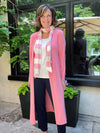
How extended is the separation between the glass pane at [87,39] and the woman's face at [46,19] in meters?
1.16

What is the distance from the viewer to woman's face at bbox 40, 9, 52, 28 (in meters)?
1.69

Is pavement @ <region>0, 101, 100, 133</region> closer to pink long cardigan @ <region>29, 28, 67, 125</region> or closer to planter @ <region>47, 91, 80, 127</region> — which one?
planter @ <region>47, 91, 80, 127</region>

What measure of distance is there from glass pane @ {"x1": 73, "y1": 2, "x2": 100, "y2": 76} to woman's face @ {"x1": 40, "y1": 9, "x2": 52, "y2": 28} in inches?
45.8

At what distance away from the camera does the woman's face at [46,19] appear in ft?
5.54

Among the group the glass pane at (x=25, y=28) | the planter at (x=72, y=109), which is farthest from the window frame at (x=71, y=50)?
the glass pane at (x=25, y=28)

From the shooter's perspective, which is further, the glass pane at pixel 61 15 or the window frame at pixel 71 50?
the glass pane at pixel 61 15

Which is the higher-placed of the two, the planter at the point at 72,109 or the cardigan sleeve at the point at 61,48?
the cardigan sleeve at the point at 61,48

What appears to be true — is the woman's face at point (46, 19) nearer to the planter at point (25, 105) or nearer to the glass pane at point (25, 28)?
the glass pane at point (25, 28)

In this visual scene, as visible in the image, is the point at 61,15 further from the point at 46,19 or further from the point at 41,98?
the point at 41,98

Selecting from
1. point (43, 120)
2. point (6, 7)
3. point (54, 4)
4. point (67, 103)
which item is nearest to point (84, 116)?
point (67, 103)

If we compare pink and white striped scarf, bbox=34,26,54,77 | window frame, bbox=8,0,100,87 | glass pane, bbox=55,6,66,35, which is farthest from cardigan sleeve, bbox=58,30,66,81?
glass pane, bbox=55,6,66,35

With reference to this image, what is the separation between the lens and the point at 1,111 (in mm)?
3041

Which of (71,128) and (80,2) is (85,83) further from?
(80,2)

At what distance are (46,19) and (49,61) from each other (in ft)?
1.83
